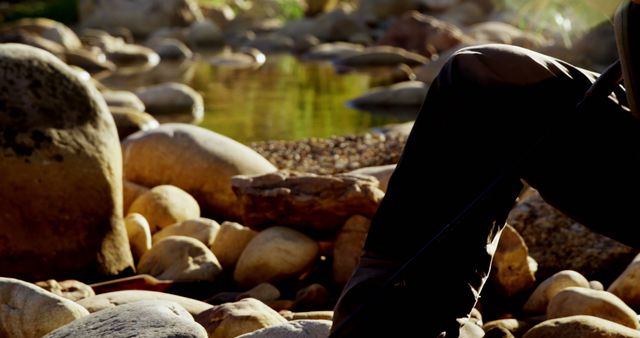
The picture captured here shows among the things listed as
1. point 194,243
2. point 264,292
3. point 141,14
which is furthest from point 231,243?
point 141,14

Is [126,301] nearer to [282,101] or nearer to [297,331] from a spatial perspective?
[297,331]

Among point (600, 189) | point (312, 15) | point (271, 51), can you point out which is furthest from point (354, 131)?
point (312, 15)

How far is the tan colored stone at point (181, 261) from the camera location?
4.21 metres

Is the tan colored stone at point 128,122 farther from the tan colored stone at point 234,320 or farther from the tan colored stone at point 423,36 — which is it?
the tan colored stone at point 423,36

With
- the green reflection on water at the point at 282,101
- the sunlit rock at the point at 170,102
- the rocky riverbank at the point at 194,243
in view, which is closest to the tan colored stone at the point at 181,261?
the rocky riverbank at the point at 194,243

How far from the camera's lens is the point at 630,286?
12.4 ft

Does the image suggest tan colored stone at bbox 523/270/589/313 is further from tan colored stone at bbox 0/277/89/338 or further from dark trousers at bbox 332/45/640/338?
dark trousers at bbox 332/45/640/338

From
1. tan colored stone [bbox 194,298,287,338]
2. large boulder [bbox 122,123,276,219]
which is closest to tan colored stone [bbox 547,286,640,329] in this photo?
tan colored stone [bbox 194,298,287,338]

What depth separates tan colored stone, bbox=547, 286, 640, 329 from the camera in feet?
10.7

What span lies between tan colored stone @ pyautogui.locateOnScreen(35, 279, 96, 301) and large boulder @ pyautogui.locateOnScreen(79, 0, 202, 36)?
2085cm

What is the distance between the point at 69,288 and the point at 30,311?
98cm

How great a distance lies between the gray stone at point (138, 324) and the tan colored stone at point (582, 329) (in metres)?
1.00

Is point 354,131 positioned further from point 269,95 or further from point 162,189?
point 162,189

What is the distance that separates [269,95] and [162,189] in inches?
304
